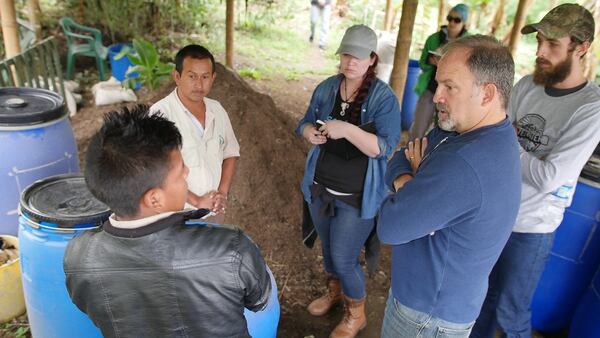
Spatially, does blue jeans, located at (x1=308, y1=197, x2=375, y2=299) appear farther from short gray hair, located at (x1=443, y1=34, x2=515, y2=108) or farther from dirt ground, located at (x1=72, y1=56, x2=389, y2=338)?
short gray hair, located at (x1=443, y1=34, x2=515, y2=108)

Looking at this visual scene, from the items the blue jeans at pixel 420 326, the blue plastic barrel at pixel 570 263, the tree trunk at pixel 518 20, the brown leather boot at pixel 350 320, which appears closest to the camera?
the blue jeans at pixel 420 326

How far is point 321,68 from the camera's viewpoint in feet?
31.3

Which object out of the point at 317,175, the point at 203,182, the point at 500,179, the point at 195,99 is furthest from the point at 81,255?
the point at 317,175

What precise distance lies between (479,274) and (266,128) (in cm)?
299

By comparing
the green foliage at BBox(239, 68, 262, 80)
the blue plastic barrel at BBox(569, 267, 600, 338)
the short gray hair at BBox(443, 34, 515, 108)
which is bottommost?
the blue plastic barrel at BBox(569, 267, 600, 338)

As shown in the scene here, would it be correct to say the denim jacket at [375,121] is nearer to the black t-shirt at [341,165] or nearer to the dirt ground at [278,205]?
Result: the black t-shirt at [341,165]

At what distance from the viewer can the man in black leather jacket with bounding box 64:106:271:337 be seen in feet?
3.90

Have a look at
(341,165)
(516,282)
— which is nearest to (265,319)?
(341,165)

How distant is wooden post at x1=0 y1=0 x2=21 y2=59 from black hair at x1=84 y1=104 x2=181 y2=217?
11.2 ft

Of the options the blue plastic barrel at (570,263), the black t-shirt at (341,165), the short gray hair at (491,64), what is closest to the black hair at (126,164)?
the short gray hair at (491,64)

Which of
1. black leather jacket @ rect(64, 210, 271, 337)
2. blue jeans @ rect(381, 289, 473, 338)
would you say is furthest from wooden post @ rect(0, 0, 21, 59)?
blue jeans @ rect(381, 289, 473, 338)

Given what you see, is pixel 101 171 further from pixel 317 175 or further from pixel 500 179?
pixel 317 175

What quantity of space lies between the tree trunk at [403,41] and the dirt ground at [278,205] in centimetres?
115

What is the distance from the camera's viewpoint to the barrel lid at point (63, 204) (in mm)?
1741
